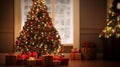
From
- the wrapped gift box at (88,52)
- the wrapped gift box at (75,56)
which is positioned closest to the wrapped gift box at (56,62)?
the wrapped gift box at (75,56)

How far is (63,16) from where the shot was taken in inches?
410

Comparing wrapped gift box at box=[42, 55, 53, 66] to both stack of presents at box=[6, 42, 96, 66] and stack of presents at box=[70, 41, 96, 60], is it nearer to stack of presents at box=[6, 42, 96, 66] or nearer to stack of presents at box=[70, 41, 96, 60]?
stack of presents at box=[6, 42, 96, 66]

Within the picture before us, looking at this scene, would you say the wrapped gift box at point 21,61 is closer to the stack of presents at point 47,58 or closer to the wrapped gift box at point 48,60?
the stack of presents at point 47,58

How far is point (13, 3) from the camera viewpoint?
33.6ft

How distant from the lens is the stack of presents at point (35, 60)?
27.0 ft

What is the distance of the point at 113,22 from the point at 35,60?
2.91 m

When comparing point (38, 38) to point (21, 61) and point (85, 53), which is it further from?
point (85, 53)

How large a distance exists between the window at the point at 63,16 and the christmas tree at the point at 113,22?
1083mm

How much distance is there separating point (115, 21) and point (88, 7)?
1.08m

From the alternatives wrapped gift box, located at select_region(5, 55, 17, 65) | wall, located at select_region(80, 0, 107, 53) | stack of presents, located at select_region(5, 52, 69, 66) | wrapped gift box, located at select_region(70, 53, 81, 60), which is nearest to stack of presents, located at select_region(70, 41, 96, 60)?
wrapped gift box, located at select_region(70, 53, 81, 60)

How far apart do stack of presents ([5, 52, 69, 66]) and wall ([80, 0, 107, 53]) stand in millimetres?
1870

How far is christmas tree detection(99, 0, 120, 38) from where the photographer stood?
9.79 metres

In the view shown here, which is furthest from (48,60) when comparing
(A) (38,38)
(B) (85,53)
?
(B) (85,53)

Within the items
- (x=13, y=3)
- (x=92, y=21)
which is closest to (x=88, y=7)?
(x=92, y=21)
